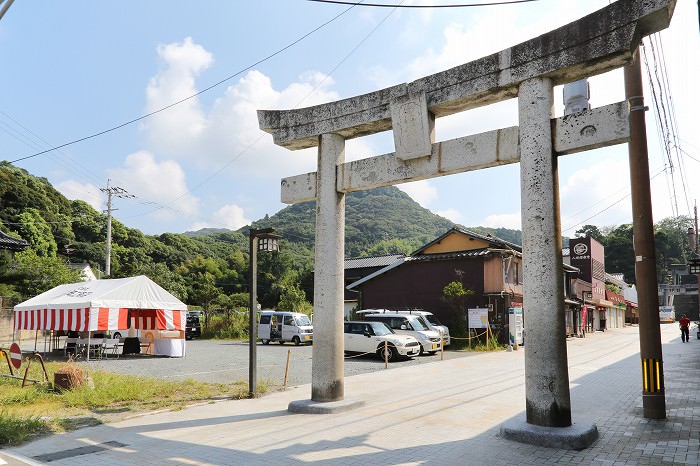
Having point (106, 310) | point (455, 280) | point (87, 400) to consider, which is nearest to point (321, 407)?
point (87, 400)

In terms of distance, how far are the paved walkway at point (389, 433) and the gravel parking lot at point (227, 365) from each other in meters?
3.46

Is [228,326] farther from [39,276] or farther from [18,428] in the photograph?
[18,428]

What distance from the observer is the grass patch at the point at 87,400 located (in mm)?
7594

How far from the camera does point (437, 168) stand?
317 inches

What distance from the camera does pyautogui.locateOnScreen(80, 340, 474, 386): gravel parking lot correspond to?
14055 mm

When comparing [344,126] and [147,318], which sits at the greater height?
[344,126]

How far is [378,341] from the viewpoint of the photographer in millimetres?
18953

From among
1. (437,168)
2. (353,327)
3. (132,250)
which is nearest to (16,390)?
(437,168)

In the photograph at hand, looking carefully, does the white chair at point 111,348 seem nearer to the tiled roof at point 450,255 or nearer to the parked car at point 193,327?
the parked car at point 193,327

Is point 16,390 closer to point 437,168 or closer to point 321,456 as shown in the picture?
point 321,456

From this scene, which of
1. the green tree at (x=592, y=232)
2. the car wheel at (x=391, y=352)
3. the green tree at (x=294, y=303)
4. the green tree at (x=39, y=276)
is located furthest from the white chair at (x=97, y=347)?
the green tree at (x=592, y=232)

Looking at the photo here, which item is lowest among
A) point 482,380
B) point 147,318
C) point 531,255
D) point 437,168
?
point 482,380

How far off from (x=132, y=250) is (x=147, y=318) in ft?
118

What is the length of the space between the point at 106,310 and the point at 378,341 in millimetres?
9835
